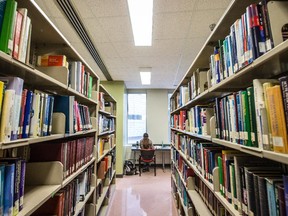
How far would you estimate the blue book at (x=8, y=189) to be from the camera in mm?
827

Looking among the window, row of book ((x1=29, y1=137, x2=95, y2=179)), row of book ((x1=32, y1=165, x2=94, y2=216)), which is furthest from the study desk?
row of book ((x1=29, y1=137, x2=95, y2=179))

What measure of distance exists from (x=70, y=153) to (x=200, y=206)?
4.36ft

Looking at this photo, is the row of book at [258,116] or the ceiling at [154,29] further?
the ceiling at [154,29]

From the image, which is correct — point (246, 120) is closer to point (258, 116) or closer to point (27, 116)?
point (258, 116)

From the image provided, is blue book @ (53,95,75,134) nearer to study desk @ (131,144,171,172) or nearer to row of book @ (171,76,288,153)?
row of book @ (171,76,288,153)

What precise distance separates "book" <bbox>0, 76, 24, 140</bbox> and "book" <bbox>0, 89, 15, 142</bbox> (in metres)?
0.03

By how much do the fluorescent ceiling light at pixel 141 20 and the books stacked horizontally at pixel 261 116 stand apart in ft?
4.59

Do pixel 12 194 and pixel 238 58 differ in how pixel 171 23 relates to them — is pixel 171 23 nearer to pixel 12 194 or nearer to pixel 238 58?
pixel 238 58

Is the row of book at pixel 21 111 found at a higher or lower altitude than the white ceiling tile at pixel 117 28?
lower

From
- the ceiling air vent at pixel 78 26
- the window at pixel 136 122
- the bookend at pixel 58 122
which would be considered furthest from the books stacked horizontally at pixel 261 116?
the window at pixel 136 122

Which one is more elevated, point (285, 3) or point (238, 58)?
point (285, 3)

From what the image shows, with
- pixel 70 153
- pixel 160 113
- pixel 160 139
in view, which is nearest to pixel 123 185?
pixel 160 139

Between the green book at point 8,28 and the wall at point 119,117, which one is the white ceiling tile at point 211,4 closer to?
the green book at point 8,28

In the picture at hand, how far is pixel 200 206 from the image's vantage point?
72.5 inches
